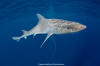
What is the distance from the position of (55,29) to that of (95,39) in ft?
227

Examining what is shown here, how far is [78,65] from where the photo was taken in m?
28.8

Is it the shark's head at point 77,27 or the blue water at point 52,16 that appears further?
the blue water at point 52,16

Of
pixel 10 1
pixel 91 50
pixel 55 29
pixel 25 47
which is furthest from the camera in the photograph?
pixel 25 47

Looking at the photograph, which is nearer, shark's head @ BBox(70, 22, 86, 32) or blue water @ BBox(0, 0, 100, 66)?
shark's head @ BBox(70, 22, 86, 32)

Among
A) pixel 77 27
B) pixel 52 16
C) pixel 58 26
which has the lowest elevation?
pixel 77 27

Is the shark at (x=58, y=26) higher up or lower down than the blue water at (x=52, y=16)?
lower down

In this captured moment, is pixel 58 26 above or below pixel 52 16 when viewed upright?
below

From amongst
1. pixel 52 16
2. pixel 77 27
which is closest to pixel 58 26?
pixel 77 27

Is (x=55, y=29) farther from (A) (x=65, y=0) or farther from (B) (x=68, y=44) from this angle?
(B) (x=68, y=44)

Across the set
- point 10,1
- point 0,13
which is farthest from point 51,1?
point 0,13

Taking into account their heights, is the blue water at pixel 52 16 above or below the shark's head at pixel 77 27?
above

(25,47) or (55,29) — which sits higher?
(25,47)

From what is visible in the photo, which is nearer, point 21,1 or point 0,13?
point 21,1

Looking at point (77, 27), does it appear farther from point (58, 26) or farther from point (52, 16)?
point (52, 16)
